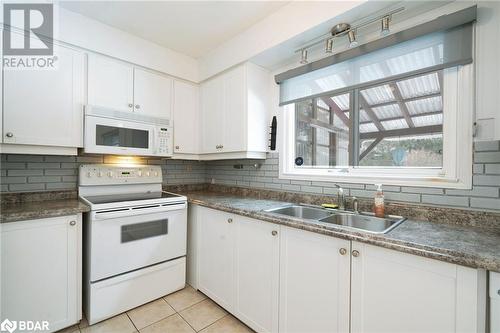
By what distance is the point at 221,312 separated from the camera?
74.2 inches

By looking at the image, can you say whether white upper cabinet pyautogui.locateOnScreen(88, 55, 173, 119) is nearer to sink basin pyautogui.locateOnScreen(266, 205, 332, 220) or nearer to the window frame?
sink basin pyautogui.locateOnScreen(266, 205, 332, 220)

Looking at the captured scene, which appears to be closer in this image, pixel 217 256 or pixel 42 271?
pixel 42 271

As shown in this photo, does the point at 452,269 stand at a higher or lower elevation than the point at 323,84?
lower

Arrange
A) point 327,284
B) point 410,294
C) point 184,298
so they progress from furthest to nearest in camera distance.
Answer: point 184,298 → point 327,284 → point 410,294

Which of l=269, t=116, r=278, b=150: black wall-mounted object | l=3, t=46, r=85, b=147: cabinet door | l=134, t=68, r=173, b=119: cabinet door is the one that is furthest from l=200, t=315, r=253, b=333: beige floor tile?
l=134, t=68, r=173, b=119: cabinet door

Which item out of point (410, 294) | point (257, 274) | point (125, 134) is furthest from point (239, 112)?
point (410, 294)

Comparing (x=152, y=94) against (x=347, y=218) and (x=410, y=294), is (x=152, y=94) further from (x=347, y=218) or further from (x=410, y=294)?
(x=410, y=294)

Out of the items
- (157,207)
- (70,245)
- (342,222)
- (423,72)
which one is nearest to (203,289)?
(157,207)

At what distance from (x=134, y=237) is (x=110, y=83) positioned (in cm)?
144

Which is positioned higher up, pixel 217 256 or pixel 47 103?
pixel 47 103

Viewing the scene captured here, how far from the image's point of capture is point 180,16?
1934mm

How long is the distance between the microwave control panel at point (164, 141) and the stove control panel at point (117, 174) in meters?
0.35

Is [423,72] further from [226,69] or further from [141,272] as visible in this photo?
[141,272]

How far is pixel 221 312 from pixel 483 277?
173 cm
